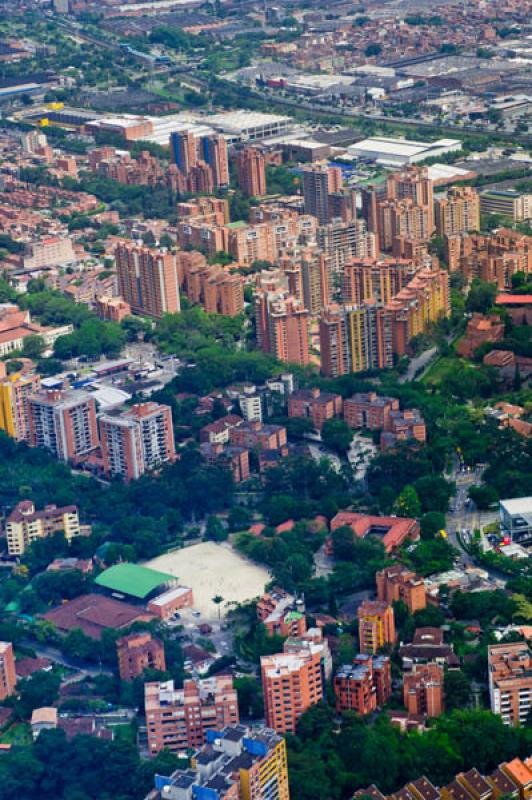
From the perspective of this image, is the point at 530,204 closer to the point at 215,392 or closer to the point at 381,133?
the point at 381,133

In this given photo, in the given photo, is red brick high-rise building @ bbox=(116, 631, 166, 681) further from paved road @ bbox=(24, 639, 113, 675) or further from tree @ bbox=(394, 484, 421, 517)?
tree @ bbox=(394, 484, 421, 517)

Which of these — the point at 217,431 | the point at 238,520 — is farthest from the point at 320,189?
the point at 238,520

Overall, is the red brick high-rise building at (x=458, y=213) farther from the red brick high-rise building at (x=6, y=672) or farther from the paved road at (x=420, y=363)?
the red brick high-rise building at (x=6, y=672)

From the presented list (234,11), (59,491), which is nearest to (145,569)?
(59,491)

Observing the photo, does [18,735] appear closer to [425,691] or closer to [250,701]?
[250,701]

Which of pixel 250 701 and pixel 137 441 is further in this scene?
pixel 137 441

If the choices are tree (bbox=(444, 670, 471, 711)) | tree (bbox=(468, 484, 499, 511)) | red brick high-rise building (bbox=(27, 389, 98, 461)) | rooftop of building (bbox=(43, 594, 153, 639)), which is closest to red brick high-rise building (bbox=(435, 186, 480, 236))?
red brick high-rise building (bbox=(27, 389, 98, 461))
